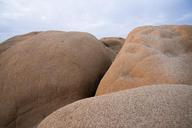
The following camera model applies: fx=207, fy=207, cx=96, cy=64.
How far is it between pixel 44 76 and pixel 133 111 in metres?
2.09

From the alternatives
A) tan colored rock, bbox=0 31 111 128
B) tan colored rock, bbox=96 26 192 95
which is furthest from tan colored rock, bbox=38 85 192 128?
tan colored rock, bbox=0 31 111 128

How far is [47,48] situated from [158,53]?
186 cm

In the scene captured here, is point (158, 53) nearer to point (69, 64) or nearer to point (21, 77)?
point (69, 64)

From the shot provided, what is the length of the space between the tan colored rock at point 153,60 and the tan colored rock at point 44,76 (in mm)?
503

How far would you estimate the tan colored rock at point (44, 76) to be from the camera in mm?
2994

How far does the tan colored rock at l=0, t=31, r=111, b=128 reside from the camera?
2994 millimetres

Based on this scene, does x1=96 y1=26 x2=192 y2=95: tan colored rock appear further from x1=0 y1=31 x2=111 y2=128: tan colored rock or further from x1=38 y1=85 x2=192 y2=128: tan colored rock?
x1=38 y1=85 x2=192 y2=128: tan colored rock

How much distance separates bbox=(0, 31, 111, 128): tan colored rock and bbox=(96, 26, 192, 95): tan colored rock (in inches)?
19.8

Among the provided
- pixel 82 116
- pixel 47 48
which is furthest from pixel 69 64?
pixel 82 116

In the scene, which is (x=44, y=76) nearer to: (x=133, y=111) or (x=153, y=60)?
(x=153, y=60)

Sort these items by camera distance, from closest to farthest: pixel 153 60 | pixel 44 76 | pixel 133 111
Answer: pixel 133 111
pixel 153 60
pixel 44 76

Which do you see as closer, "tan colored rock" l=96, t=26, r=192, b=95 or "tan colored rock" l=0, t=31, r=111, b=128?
"tan colored rock" l=96, t=26, r=192, b=95

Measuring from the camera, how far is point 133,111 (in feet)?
4.59

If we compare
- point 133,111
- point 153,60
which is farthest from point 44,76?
point 133,111
